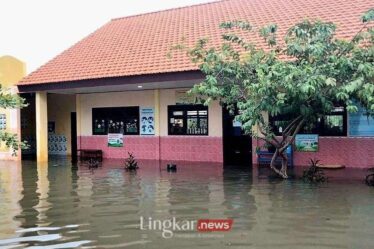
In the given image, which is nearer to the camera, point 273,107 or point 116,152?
point 273,107

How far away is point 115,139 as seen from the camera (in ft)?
58.6

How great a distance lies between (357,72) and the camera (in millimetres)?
8938

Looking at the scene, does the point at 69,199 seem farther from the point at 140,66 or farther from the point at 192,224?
the point at 140,66

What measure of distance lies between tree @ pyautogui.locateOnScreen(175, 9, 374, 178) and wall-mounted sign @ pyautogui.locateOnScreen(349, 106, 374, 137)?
10.2 feet

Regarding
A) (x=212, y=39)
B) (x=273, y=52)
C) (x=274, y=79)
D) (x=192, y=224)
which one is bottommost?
(x=192, y=224)

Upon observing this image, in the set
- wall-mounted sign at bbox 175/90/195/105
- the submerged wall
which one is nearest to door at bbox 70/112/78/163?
the submerged wall

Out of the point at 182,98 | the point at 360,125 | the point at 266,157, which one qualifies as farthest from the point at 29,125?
the point at 360,125

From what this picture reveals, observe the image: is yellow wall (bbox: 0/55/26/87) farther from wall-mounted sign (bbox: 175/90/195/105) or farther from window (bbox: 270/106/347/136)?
window (bbox: 270/106/347/136)

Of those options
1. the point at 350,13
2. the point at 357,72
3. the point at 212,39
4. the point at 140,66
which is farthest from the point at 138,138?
the point at 357,72

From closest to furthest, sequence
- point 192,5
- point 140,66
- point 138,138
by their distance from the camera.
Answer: point 140,66, point 138,138, point 192,5

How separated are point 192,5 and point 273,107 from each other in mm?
10926

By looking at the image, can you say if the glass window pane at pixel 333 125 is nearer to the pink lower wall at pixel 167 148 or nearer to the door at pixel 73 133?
the pink lower wall at pixel 167 148

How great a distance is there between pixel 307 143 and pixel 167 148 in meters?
5.32

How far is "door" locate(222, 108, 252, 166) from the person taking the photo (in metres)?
15.4
